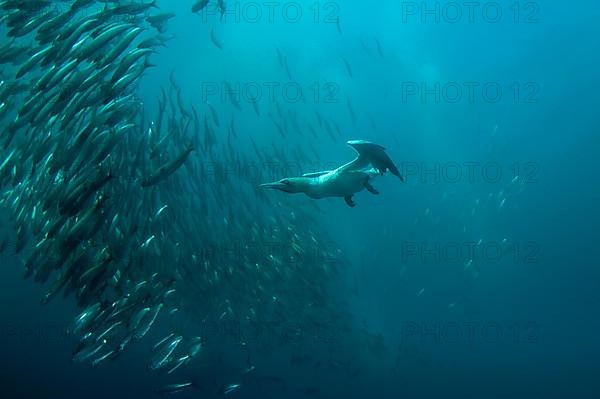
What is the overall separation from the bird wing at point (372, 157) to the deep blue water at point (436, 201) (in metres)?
20.4

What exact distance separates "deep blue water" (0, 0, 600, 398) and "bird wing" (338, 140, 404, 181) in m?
20.4

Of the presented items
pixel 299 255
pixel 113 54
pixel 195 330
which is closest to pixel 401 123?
pixel 195 330

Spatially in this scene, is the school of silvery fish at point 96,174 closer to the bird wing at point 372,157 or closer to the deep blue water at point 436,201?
the bird wing at point 372,157

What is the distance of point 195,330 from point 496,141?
24.6 m

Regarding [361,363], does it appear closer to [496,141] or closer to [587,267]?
[496,141]

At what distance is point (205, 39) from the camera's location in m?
25.3

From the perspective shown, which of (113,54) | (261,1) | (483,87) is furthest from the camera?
(483,87)

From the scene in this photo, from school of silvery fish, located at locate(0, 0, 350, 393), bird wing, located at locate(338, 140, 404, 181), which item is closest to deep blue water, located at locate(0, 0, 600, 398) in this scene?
school of silvery fish, located at locate(0, 0, 350, 393)

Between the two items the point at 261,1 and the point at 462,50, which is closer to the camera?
the point at 261,1

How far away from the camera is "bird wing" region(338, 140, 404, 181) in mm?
4152

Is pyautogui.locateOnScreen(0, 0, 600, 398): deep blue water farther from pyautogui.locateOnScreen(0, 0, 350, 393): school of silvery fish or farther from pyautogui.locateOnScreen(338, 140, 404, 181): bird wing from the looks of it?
pyautogui.locateOnScreen(338, 140, 404, 181): bird wing

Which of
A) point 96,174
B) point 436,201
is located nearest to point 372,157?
point 96,174

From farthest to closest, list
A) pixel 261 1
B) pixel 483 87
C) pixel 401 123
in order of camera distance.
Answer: pixel 401 123 → pixel 483 87 → pixel 261 1

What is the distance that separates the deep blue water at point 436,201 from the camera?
2736 cm
